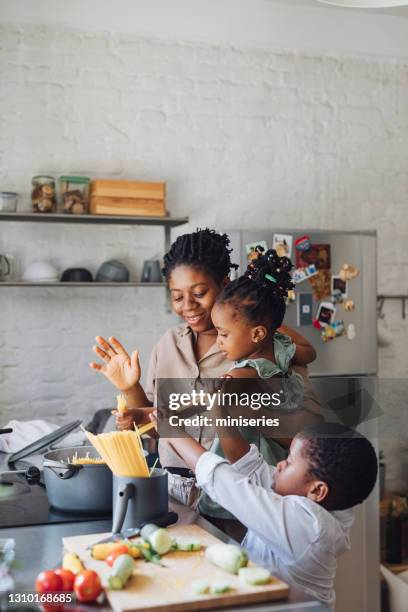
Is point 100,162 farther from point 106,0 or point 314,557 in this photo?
point 314,557

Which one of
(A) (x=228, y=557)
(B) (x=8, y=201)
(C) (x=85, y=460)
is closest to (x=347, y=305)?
(B) (x=8, y=201)

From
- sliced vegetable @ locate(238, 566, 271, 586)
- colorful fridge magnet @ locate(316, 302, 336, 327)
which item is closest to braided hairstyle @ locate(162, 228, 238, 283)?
sliced vegetable @ locate(238, 566, 271, 586)

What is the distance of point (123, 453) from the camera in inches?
50.6

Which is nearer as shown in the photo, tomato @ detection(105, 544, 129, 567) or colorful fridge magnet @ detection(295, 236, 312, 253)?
tomato @ detection(105, 544, 129, 567)

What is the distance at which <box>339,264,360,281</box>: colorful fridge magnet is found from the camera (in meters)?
3.62

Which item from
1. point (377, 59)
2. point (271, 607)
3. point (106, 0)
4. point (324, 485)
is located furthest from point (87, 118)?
point (271, 607)

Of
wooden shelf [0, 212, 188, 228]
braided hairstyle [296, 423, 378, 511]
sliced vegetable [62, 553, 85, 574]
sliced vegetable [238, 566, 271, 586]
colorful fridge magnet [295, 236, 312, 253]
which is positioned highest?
wooden shelf [0, 212, 188, 228]

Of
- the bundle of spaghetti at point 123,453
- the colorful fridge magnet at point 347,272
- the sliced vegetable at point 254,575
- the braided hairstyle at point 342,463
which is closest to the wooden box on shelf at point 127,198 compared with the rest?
the colorful fridge magnet at point 347,272

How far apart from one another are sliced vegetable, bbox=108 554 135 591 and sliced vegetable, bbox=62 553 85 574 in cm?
6

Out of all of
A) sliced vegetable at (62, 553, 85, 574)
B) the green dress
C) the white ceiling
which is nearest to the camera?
sliced vegetable at (62, 553, 85, 574)

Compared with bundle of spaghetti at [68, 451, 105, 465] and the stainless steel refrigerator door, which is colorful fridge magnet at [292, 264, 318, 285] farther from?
bundle of spaghetti at [68, 451, 105, 465]

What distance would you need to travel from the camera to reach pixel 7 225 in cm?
373

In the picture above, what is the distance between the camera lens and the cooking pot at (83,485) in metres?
1.44

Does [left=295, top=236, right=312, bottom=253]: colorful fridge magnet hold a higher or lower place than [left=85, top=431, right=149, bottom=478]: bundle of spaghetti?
higher
